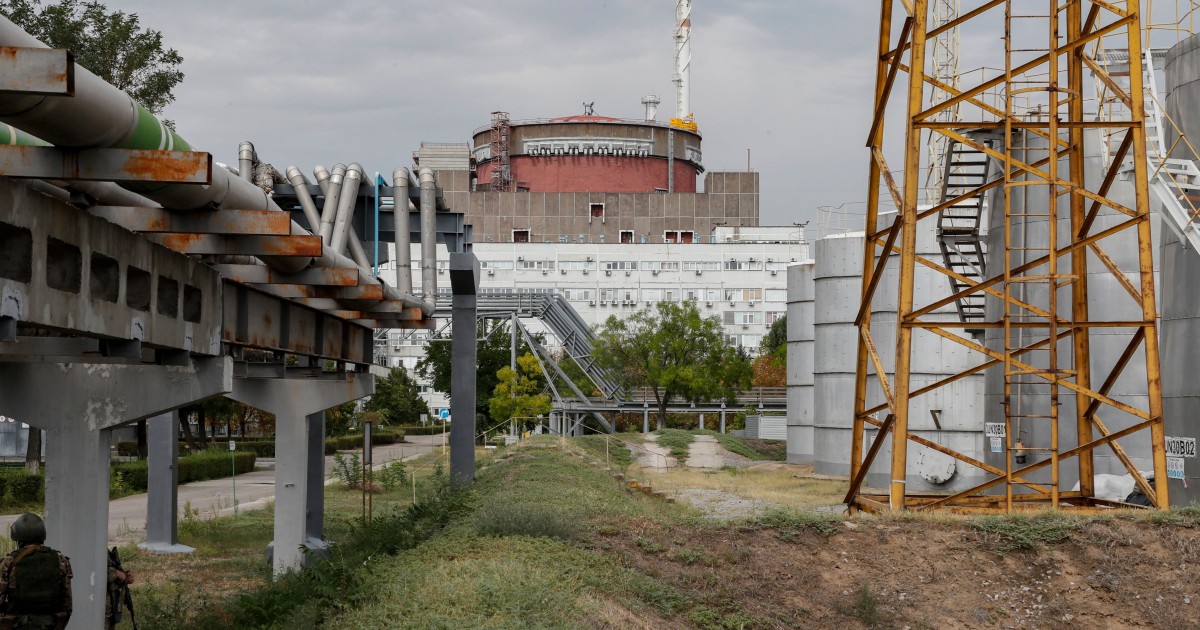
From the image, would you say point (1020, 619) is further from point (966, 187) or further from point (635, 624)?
point (966, 187)

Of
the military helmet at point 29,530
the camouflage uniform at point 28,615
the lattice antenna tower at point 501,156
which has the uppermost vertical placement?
the lattice antenna tower at point 501,156

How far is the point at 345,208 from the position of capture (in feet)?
65.5

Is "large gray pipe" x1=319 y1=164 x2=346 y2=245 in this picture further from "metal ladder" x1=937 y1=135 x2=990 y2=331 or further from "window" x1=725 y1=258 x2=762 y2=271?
"window" x1=725 y1=258 x2=762 y2=271

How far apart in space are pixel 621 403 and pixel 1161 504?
48244 millimetres

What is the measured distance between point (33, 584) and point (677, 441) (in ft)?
147

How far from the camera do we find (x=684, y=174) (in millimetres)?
114438

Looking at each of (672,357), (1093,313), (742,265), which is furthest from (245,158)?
(742,265)

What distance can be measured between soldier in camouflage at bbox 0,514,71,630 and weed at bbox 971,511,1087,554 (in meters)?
10.6

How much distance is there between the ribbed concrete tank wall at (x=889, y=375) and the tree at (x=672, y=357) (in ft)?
78.1

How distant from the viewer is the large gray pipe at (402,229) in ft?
70.2

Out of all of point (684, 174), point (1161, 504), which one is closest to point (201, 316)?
point (1161, 504)

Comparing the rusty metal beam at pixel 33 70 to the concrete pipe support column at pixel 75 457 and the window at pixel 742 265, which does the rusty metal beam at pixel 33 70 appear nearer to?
the concrete pipe support column at pixel 75 457

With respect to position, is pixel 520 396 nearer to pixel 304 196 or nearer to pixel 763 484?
pixel 763 484

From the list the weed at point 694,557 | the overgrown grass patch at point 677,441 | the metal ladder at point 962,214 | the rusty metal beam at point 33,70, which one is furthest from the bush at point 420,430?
the rusty metal beam at point 33,70
